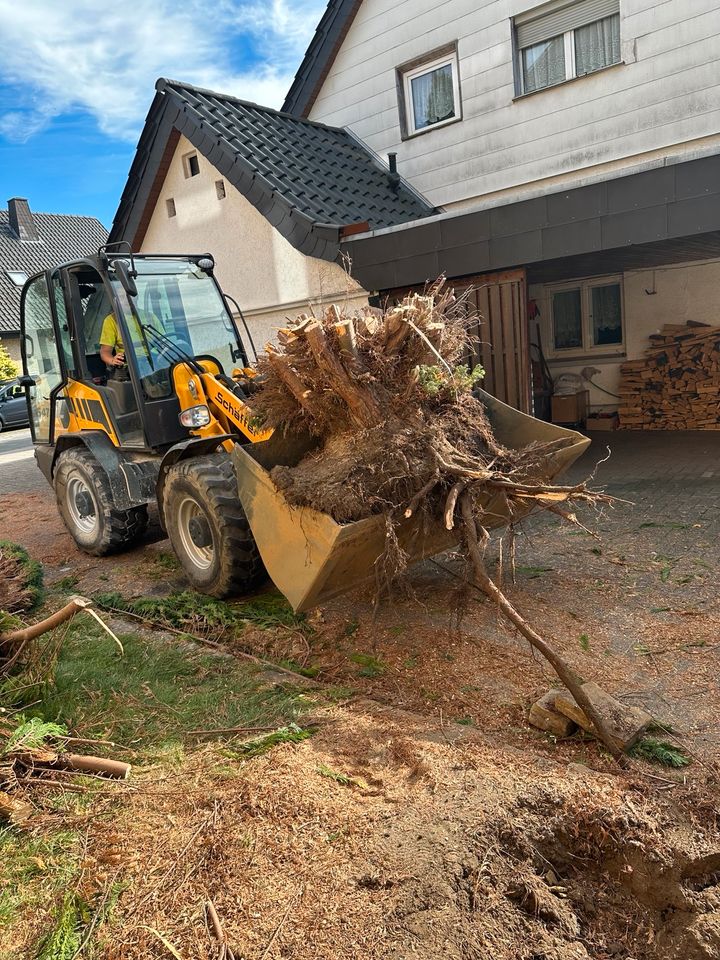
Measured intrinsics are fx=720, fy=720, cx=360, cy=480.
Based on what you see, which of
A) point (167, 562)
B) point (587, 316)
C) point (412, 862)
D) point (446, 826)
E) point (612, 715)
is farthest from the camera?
point (587, 316)

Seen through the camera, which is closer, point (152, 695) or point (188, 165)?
point (152, 695)

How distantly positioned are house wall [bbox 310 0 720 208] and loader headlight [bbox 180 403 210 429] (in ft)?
14.7

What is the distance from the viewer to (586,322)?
42.6 feet

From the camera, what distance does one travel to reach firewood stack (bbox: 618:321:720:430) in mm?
11359

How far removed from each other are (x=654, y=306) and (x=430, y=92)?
5049 millimetres

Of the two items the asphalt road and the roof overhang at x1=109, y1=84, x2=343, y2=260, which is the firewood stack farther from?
the asphalt road

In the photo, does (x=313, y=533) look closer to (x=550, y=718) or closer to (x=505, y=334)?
(x=550, y=718)

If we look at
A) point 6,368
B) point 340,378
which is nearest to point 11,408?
point 6,368

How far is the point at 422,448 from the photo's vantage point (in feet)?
13.9

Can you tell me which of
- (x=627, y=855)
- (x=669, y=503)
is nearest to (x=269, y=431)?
(x=627, y=855)

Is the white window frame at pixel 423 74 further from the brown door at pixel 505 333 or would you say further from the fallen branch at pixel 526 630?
the fallen branch at pixel 526 630

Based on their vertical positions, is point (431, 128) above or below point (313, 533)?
above

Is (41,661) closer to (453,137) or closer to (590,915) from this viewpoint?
(590,915)

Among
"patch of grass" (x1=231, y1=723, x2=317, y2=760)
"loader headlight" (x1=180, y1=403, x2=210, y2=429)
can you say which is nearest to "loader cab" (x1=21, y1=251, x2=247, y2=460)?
"loader headlight" (x1=180, y1=403, x2=210, y2=429)
